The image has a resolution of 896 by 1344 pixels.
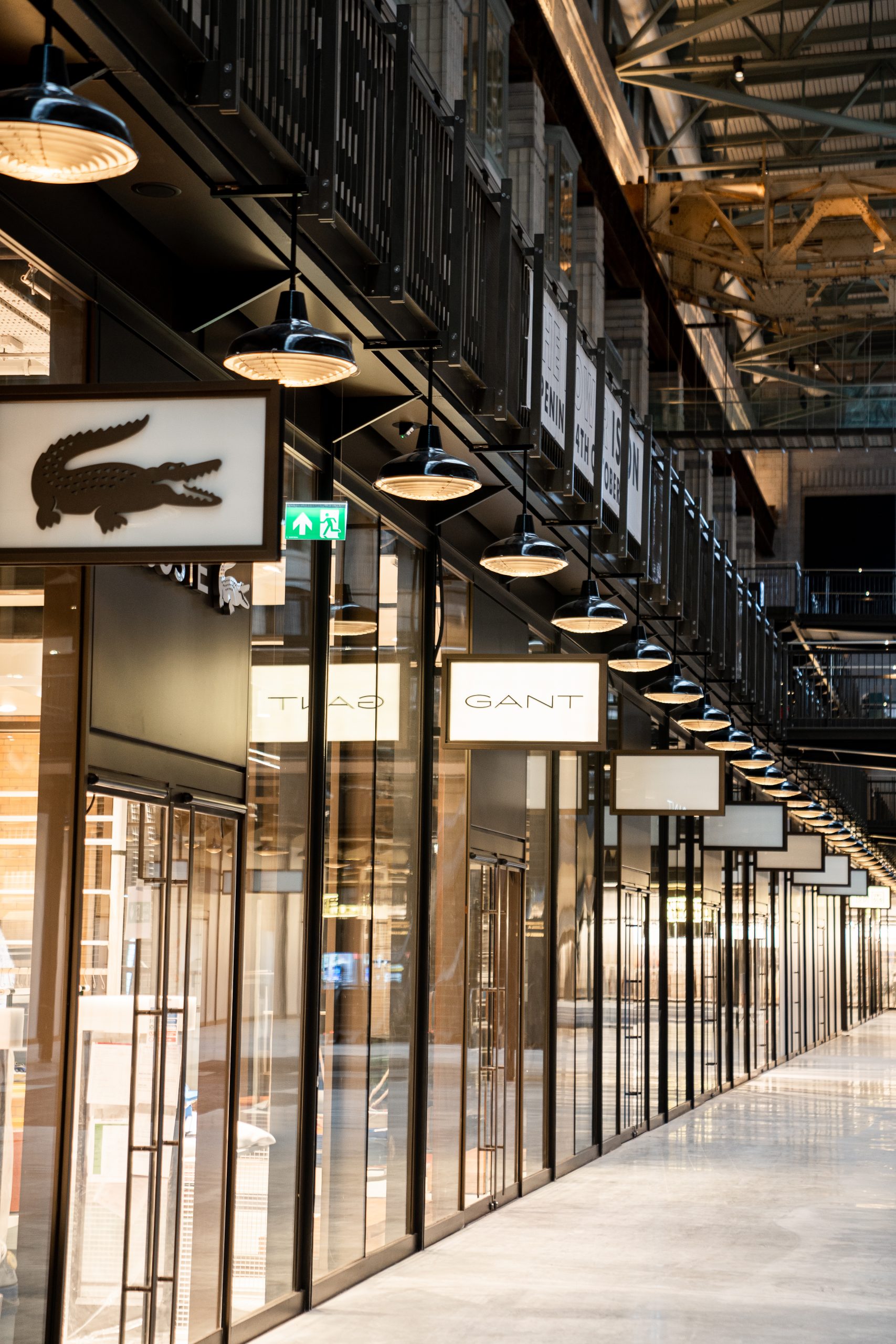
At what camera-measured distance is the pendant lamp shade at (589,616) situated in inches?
413

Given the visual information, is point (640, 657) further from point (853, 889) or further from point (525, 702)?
point (853, 889)

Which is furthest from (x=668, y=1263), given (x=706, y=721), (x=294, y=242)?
(x=294, y=242)

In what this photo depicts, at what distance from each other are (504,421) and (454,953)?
13.1ft

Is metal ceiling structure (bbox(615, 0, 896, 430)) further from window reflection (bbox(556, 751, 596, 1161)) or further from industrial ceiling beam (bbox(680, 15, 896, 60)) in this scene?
window reflection (bbox(556, 751, 596, 1161))

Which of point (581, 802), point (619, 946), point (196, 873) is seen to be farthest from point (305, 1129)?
point (619, 946)

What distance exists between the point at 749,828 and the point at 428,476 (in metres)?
16.5

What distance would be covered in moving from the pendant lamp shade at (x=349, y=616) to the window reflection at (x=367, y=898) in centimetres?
1

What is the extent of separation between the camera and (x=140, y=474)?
485cm

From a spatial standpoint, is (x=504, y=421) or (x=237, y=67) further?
(x=504, y=421)

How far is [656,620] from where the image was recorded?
52.9 ft

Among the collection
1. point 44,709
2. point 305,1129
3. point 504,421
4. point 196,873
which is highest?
point 504,421

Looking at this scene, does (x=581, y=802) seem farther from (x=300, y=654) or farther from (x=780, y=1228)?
(x=300, y=654)

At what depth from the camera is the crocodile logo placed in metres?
4.82

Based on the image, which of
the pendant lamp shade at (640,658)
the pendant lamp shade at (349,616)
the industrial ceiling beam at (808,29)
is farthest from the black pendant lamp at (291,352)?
the industrial ceiling beam at (808,29)
